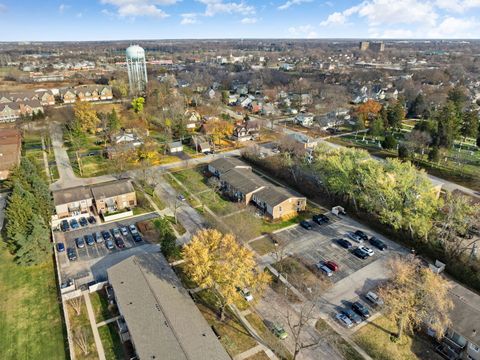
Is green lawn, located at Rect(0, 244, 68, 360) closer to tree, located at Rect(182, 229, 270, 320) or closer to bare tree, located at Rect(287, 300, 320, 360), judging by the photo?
tree, located at Rect(182, 229, 270, 320)

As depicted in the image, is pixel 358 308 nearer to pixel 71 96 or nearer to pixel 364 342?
pixel 364 342

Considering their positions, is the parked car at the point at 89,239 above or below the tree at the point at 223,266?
below

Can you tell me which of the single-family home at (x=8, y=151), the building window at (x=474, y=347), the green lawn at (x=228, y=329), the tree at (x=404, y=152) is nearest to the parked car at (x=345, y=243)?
the building window at (x=474, y=347)

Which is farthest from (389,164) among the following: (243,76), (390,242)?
(243,76)

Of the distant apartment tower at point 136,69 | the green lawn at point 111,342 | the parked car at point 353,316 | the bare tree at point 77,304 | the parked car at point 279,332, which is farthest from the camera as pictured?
the distant apartment tower at point 136,69

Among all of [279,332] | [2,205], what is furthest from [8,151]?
[279,332]

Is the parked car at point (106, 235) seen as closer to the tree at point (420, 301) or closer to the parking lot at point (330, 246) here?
the parking lot at point (330, 246)
